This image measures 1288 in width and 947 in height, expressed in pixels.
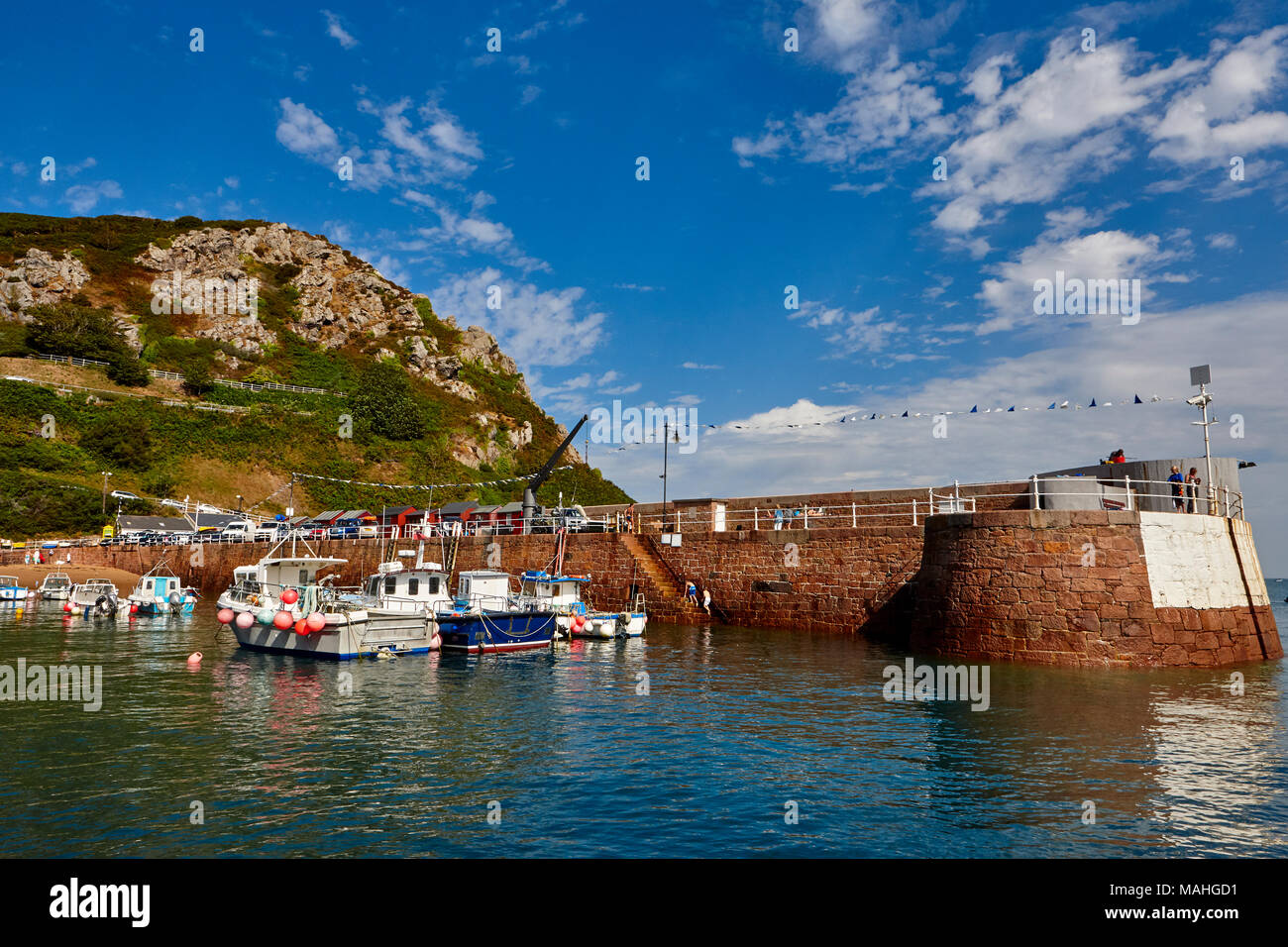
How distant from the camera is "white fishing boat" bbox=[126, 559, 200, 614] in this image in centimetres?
4266

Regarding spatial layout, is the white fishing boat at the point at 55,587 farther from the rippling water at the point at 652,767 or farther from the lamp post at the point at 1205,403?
the lamp post at the point at 1205,403

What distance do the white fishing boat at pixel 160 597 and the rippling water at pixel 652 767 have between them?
76.4 ft

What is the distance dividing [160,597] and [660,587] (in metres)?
28.8

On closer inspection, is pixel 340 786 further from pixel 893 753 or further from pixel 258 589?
pixel 258 589

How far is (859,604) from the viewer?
30.8 m

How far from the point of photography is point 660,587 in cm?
3706

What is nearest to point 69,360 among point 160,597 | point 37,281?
point 37,281

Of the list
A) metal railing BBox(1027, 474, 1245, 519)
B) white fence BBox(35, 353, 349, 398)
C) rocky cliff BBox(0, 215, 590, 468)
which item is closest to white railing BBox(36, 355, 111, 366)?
white fence BBox(35, 353, 349, 398)

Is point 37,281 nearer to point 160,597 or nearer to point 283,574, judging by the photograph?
point 160,597

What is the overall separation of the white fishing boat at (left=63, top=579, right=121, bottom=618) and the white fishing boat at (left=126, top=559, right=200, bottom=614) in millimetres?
869

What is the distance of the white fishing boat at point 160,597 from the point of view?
1679 inches
